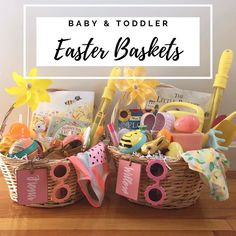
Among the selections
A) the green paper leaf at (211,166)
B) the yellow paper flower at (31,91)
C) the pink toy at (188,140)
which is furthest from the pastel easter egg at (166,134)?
the yellow paper flower at (31,91)

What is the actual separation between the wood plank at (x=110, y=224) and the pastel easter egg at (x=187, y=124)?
0.24m

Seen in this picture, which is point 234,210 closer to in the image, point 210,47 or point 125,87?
point 125,87

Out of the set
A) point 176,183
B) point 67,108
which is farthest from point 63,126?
point 176,183

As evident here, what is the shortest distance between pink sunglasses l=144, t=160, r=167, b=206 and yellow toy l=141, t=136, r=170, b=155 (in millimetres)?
40

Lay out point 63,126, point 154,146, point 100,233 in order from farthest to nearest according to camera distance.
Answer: point 63,126 → point 154,146 → point 100,233

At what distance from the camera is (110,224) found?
0.88 m

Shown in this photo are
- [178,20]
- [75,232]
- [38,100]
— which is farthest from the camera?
[178,20]

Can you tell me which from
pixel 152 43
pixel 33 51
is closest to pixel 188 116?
pixel 152 43

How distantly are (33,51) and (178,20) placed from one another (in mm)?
554

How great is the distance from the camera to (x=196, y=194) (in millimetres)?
991

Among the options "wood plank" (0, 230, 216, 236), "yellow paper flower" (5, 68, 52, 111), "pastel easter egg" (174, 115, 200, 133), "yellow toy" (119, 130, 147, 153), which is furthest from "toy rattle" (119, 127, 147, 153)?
"yellow paper flower" (5, 68, 52, 111)

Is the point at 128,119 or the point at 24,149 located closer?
the point at 24,149

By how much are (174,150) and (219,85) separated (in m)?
0.34

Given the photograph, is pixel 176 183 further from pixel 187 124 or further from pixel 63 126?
pixel 63 126
